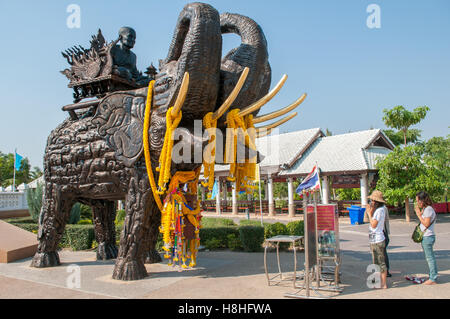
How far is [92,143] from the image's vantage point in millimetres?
6719

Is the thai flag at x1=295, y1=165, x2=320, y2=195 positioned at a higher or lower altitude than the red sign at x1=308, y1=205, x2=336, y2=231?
higher

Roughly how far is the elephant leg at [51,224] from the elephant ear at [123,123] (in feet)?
6.18

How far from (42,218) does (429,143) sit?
1114 inches

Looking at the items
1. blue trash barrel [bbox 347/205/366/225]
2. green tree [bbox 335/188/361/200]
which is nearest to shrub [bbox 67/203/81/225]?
blue trash barrel [bbox 347/205/366/225]

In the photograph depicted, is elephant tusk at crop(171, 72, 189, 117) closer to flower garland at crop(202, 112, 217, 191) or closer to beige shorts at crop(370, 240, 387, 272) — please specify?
flower garland at crop(202, 112, 217, 191)

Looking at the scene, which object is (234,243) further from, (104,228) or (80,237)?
(80,237)

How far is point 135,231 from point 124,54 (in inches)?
153

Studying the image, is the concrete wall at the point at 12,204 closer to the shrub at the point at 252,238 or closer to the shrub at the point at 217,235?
the shrub at the point at 217,235

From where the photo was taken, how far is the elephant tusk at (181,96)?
5.05 m

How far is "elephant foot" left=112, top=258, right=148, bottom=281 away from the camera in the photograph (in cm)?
588

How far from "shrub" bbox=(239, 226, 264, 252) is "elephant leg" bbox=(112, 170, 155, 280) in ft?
14.0

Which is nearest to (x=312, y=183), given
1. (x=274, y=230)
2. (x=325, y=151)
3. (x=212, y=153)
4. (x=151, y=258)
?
(x=212, y=153)

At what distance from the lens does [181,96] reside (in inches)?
207
